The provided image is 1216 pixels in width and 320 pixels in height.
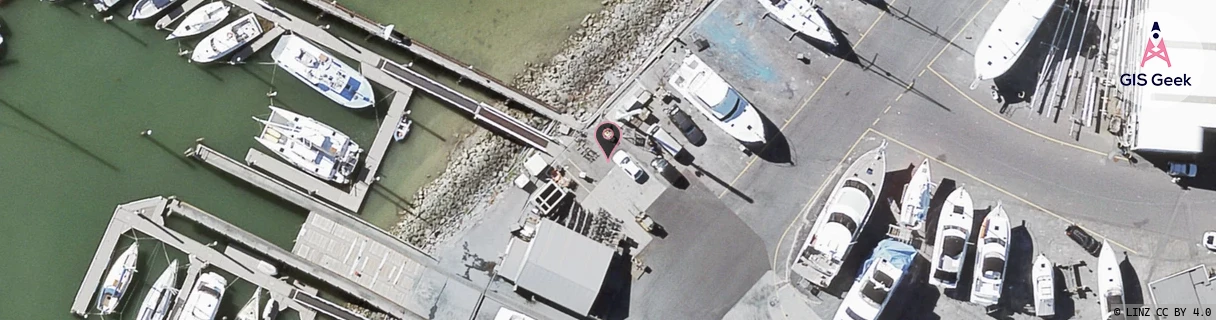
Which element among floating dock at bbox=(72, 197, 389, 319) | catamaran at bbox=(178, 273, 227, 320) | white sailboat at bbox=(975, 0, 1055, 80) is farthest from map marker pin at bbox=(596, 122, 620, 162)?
catamaran at bbox=(178, 273, 227, 320)

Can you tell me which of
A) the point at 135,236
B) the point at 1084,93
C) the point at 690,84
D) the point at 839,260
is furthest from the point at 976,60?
the point at 135,236

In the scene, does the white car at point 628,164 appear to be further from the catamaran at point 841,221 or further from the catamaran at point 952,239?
the catamaran at point 952,239

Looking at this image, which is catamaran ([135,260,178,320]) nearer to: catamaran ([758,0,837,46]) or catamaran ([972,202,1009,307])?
catamaran ([758,0,837,46])

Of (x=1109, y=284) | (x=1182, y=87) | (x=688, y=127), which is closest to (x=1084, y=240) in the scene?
(x=1109, y=284)

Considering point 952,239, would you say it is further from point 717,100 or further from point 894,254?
point 717,100

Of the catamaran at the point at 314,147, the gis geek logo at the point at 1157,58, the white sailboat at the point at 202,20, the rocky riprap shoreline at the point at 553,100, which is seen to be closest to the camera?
the gis geek logo at the point at 1157,58

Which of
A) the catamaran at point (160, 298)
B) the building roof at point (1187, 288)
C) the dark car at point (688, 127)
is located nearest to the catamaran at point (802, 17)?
the dark car at point (688, 127)
